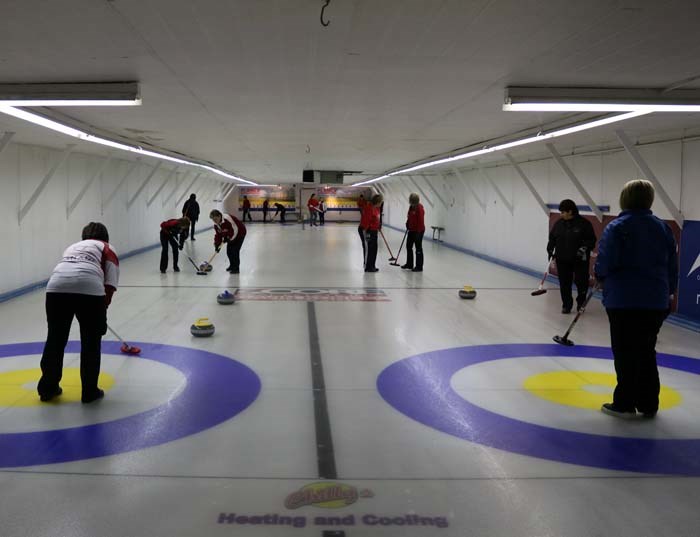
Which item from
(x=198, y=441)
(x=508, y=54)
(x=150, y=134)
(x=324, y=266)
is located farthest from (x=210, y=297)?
(x=508, y=54)

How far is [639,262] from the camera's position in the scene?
4.55m

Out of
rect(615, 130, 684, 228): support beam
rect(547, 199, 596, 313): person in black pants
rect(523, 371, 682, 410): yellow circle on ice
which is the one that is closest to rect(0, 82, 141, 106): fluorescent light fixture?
rect(523, 371, 682, 410): yellow circle on ice

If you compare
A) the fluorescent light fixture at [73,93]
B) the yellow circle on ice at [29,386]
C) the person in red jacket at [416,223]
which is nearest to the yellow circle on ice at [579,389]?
the yellow circle on ice at [29,386]

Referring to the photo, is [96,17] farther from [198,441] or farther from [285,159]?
[285,159]

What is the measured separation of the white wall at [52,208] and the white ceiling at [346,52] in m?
3.39

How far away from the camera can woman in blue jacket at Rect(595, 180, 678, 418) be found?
14.8ft

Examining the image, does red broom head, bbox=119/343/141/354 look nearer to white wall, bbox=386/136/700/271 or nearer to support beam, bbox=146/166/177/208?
white wall, bbox=386/136/700/271

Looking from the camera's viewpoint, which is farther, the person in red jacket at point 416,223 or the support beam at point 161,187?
the support beam at point 161,187

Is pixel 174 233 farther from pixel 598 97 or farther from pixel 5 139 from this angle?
pixel 598 97

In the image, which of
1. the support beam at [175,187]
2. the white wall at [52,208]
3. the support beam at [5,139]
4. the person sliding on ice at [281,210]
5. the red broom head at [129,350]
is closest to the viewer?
the red broom head at [129,350]

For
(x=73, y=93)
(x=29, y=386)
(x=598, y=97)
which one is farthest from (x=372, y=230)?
(x=29, y=386)

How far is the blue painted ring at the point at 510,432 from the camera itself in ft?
13.1

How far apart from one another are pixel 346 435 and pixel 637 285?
7.76 ft

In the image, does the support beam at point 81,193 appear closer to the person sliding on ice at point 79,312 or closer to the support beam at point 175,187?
the support beam at point 175,187
